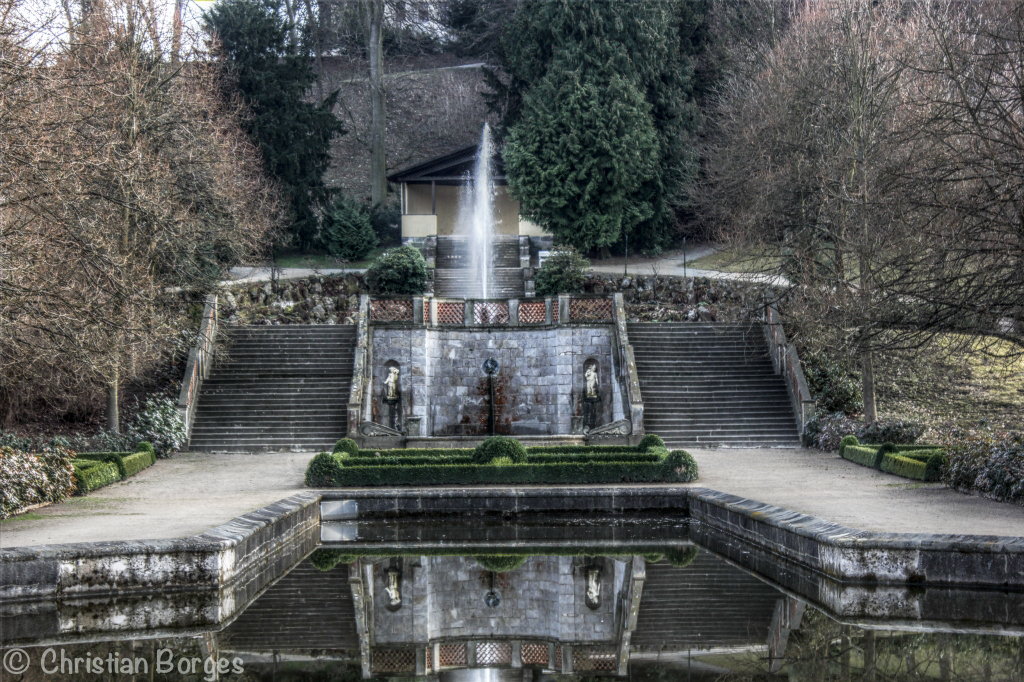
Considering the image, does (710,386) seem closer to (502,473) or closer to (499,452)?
(499,452)

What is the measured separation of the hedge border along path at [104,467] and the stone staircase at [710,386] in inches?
455

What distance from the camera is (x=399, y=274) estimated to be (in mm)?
34594

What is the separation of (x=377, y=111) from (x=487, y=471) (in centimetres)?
3007

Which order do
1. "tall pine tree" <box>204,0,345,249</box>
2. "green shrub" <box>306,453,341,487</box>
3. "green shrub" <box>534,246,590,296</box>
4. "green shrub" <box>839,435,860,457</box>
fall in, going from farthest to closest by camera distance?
"tall pine tree" <box>204,0,345,249</box> → "green shrub" <box>534,246,590,296</box> → "green shrub" <box>839,435,860,457</box> → "green shrub" <box>306,453,341,487</box>

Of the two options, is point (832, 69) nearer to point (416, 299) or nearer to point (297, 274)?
point (416, 299)

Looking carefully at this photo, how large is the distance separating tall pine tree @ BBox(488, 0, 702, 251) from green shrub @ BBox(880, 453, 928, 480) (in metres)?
19.7

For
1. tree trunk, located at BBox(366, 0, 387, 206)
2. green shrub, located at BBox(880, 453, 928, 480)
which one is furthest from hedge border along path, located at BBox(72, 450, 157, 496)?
tree trunk, located at BBox(366, 0, 387, 206)

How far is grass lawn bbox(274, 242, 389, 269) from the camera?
40625mm

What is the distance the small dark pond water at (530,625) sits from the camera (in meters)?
9.43

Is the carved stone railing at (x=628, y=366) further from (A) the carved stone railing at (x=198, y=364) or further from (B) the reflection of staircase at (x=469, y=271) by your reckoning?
(A) the carved stone railing at (x=198, y=364)

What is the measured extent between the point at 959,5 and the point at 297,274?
24755 millimetres

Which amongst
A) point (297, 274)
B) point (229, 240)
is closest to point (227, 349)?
point (229, 240)

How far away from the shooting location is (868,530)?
526 inches

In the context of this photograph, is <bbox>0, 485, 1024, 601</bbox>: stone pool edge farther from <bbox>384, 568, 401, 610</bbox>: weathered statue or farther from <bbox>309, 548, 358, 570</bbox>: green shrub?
<bbox>384, 568, 401, 610</bbox>: weathered statue
